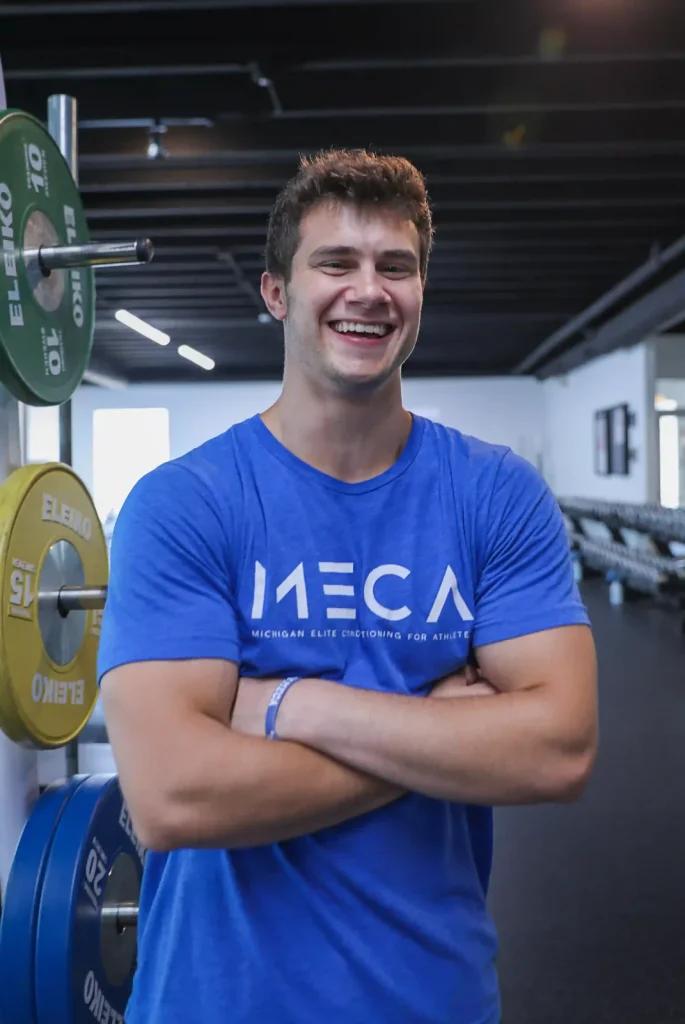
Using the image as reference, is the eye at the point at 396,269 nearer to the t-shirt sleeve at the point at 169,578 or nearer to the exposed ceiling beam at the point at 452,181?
the t-shirt sleeve at the point at 169,578

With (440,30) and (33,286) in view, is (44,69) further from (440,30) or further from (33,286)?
(33,286)

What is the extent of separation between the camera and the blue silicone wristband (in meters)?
0.77

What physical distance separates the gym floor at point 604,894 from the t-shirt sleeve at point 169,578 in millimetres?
1369

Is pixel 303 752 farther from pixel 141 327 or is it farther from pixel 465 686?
pixel 141 327

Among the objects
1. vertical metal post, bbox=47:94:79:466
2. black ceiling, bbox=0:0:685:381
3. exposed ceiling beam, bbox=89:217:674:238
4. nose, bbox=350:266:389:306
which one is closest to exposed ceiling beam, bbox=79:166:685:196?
black ceiling, bbox=0:0:685:381

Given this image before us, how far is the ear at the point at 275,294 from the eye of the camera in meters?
0.92

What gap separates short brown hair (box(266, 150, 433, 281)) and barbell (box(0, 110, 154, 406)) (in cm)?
37

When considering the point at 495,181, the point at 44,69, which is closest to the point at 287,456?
the point at 44,69

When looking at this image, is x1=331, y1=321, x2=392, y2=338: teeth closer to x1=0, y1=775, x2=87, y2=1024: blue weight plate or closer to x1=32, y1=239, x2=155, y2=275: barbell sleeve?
x1=32, y1=239, x2=155, y2=275: barbell sleeve

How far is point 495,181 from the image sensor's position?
167 inches

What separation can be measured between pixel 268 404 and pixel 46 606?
10073 millimetres

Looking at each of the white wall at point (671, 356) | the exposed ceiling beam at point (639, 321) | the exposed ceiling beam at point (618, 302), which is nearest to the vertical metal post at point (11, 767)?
the exposed ceiling beam at point (618, 302)

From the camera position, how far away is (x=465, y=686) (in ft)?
2.76

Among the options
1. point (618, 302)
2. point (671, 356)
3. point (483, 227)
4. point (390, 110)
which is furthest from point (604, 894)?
point (671, 356)
